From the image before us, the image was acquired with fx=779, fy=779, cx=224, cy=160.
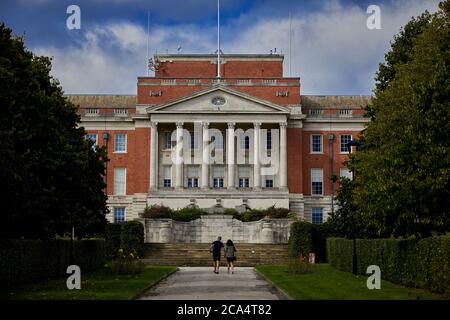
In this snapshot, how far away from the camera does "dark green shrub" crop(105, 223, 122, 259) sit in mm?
51344

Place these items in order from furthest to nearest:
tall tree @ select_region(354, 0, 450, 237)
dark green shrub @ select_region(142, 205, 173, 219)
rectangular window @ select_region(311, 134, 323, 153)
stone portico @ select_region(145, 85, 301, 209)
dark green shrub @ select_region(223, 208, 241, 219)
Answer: rectangular window @ select_region(311, 134, 323, 153), stone portico @ select_region(145, 85, 301, 209), dark green shrub @ select_region(223, 208, 241, 219), dark green shrub @ select_region(142, 205, 173, 219), tall tree @ select_region(354, 0, 450, 237)

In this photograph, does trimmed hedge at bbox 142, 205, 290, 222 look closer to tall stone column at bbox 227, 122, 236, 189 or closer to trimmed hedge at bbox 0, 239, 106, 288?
tall stone column at bbox 227, 122, 236, 189

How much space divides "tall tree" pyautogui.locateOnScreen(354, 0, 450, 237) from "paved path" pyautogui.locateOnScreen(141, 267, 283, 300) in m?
5.20

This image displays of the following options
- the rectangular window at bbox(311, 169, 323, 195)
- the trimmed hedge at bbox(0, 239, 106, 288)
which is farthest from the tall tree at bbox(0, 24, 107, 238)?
the rectangular window at bbox(311, 169, 323, 195)

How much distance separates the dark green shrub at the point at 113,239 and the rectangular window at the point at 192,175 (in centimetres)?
2507

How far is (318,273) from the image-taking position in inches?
1350

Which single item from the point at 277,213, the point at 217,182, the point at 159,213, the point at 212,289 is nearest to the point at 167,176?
the point at 217,182

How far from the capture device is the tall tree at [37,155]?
26.4 meters

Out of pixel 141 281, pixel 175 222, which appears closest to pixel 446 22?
pixel 141 281

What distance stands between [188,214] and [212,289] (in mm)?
37480

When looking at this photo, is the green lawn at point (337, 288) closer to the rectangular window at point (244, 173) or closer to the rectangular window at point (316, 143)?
the rectangular window at point (244, 173)

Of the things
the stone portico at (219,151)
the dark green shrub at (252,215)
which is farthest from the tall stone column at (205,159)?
the dark green shrub at (252,215)

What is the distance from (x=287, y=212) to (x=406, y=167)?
134 feet

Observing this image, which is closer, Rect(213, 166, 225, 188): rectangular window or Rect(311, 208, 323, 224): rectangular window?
Rect(213, 166, 225, 188): rectangular window
